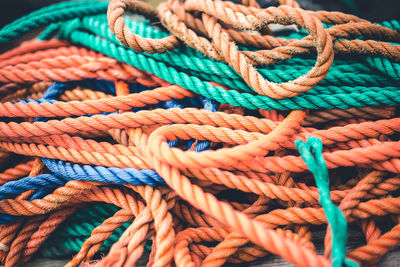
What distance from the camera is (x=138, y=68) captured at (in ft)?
3.05

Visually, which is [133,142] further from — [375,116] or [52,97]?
[375,116]

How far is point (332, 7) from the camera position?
1341mm

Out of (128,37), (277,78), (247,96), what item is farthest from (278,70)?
(128,37)

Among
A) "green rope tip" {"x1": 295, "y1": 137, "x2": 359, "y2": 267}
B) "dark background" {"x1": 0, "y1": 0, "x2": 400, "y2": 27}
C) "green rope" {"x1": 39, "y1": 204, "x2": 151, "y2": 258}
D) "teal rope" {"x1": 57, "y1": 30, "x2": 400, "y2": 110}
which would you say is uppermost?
"dark background" {"x1": 0, "y1": 0, "x2": 400, "y2": 27}

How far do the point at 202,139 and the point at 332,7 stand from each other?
3.51 feet

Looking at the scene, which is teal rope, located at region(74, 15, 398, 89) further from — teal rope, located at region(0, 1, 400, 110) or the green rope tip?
the green rope tip

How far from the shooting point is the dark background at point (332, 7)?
1237 mm

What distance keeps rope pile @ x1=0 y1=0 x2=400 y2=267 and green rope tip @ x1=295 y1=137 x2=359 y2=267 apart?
12 millimetres

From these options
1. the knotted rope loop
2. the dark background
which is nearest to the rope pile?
the knotted rope loop

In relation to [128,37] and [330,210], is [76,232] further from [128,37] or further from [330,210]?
[330,210]

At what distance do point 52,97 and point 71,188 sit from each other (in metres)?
0.38

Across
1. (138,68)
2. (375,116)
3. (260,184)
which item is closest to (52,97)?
(138,68)

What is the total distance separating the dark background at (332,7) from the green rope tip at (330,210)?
37.9 inches

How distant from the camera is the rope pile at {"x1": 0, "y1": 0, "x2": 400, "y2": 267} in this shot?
0.73 m
